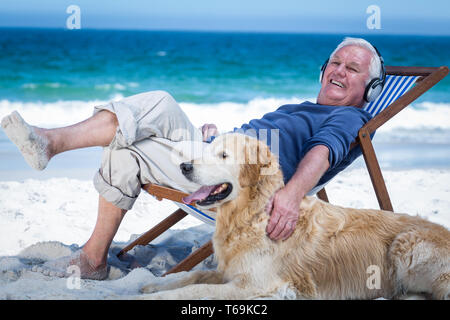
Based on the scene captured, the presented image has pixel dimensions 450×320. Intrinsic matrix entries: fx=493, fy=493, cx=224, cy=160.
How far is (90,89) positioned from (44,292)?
1224 cm

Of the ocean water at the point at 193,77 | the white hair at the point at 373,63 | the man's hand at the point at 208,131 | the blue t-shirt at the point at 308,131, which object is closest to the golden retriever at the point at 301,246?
the blue t-shirt at the point at 308,131

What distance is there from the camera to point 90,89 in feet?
45.9

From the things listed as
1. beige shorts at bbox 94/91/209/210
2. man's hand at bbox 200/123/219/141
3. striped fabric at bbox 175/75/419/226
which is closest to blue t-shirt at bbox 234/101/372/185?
man's hand at bbox 200/123/219/141

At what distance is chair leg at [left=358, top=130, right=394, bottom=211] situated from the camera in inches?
108

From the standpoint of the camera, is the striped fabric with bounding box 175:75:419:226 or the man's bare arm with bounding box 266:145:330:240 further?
the striped fabric with bounding box 175:75:419:226

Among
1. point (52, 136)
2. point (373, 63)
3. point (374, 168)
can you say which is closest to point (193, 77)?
point (373, 63)

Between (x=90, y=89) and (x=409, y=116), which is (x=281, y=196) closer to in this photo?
(x=409, y=116)

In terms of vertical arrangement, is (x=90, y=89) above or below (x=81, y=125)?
above

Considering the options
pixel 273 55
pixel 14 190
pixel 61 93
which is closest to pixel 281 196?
pixel 14 190

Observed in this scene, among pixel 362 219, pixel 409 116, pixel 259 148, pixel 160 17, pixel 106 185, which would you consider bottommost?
pixel 362 219

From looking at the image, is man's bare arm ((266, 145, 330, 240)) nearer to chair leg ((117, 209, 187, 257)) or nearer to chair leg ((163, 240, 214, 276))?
chair leg ((163, 240, 214, 276))

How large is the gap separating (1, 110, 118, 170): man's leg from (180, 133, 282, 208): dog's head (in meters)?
0.64

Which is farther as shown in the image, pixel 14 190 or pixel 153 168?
pixel 14 190

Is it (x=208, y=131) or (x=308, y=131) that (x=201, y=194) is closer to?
(x=308, y=131)
